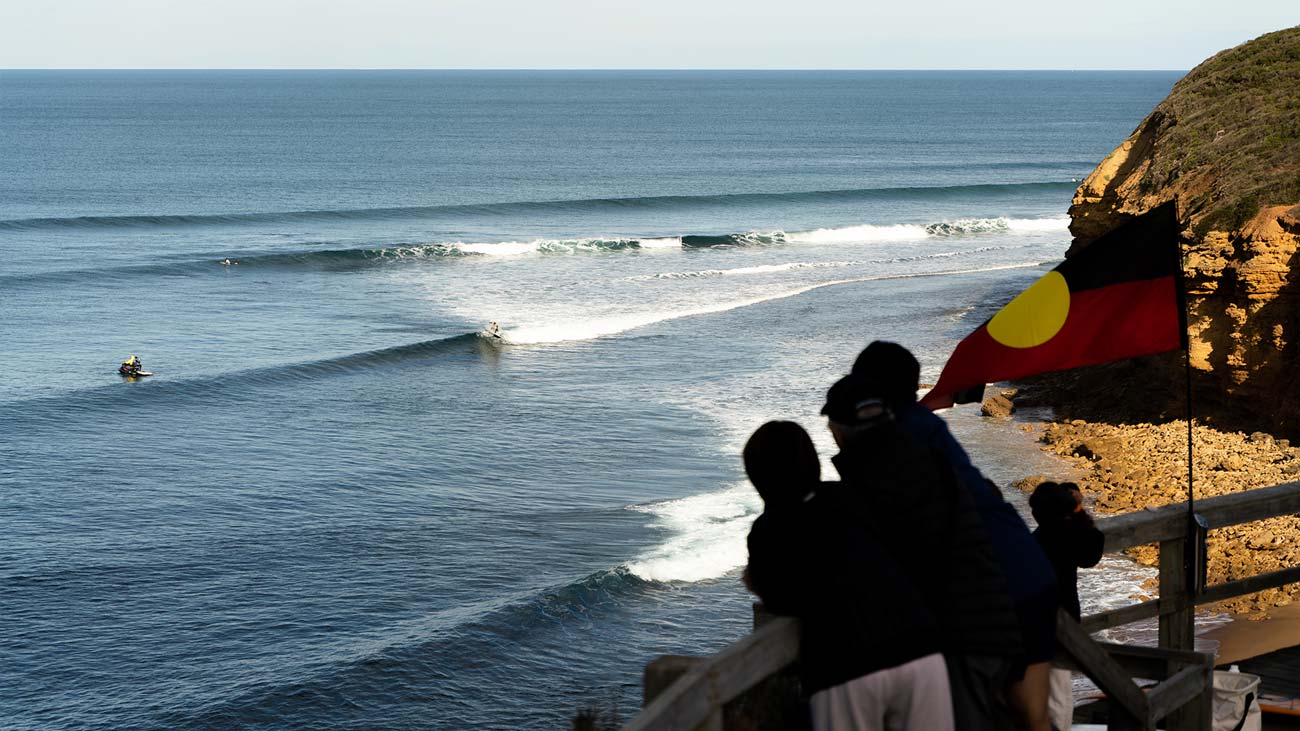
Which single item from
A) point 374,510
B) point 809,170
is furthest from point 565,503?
point 809,170

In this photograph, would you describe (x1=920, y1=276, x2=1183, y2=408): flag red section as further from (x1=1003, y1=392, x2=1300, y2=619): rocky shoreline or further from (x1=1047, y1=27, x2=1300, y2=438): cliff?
(x1=1047, y1=27, x2=1300, y2=438): cliff

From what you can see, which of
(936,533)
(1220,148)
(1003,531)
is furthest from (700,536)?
(936,533)

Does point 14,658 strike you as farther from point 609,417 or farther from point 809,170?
point 809,170

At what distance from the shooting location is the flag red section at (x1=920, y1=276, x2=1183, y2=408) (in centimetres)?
580

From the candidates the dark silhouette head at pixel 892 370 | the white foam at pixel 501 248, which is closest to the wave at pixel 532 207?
the white foam at pixel 501 248

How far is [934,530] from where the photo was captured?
3594mm

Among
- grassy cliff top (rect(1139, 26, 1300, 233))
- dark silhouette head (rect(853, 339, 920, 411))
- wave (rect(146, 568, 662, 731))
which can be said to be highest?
grassy cliff top (rect(1139, 26, 1300, 233))

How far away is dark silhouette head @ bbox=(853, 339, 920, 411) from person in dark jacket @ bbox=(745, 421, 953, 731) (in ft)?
1.41

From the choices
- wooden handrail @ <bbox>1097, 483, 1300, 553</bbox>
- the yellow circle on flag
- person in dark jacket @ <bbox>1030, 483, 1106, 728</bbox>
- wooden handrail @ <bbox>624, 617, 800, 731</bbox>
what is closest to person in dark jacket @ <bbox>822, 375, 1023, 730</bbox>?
wooden handrail @ <bbox>624, 617, 800, 731</bbox>

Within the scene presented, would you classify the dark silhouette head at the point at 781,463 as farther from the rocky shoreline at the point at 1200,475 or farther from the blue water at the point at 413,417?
the rocky shoreline at the point at 1200,475

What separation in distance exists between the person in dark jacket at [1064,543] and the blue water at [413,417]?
623 cm

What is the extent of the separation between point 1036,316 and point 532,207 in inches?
2499

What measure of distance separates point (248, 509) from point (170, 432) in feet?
21.8

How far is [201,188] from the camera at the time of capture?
245 feet
